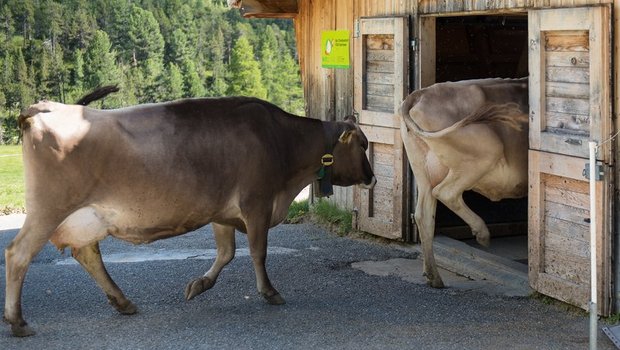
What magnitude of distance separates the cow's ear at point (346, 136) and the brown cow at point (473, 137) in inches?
18.6

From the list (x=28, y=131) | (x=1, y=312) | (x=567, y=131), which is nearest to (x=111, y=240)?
(x=1, y=312)

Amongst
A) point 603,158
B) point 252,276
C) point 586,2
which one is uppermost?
point 586,2

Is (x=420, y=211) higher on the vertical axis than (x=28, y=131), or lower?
lower

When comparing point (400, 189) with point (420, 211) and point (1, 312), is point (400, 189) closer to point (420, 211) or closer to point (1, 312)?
point (420, 211)

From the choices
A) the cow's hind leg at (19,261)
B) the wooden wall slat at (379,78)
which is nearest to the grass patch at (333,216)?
the wooden wall slat at (379,78)

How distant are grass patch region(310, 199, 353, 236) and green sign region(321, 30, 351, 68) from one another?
169 cm

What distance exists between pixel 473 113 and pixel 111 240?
486cm

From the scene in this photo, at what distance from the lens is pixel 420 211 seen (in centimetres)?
983

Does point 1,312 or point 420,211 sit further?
point 420,211

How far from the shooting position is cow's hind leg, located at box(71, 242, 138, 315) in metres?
8.61

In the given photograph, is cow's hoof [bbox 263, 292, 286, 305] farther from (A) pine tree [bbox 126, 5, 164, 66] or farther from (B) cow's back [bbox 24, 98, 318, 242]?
(A) pine tree [bbox 126, 5, 164, 66]

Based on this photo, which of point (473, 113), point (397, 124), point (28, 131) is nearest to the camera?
point (28, 131)

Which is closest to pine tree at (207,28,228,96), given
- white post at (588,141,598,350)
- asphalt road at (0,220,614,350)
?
asphalt road at (0,220,614,350)

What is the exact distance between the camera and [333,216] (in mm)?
12773
